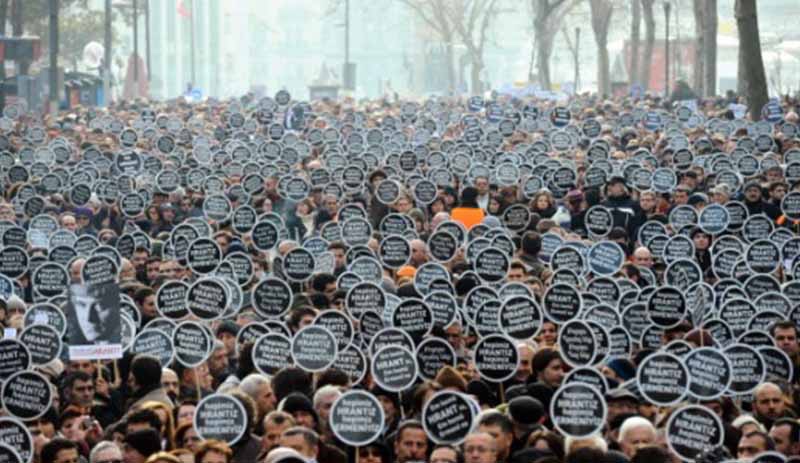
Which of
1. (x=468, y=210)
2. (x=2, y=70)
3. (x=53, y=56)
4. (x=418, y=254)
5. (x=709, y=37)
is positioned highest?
(x=709, y=37)

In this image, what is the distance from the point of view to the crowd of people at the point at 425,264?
11.1m

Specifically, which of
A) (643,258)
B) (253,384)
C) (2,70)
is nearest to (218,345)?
(253,384)

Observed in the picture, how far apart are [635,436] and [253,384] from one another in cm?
238

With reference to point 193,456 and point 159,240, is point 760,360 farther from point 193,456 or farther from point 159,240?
point 159,240

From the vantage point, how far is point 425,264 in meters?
16.7

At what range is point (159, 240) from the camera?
1998 centimetres

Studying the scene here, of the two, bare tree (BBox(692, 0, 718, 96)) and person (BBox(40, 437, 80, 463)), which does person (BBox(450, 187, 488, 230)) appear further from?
bare tree (BBox(692, 0, 718, 96))

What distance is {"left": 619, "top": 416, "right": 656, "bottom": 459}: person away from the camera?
1073cm

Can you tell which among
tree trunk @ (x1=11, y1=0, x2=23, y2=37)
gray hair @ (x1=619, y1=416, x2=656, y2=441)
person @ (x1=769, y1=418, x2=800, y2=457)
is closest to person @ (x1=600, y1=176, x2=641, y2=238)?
person @ (x1=769, y1=418, x2=800, y2=457)

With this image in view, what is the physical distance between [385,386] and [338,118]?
27.3 m

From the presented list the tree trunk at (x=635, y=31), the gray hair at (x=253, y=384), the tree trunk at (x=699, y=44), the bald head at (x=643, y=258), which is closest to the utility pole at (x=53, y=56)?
the tree trunk at (x=699, y=44)

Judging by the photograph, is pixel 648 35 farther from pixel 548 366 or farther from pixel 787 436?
pixel 787 436

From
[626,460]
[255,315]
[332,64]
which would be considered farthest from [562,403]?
[332,64]

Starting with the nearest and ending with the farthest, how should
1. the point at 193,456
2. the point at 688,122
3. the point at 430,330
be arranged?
1. the point at 193,456
2. the point at 430,330
3. the point at 688,122
